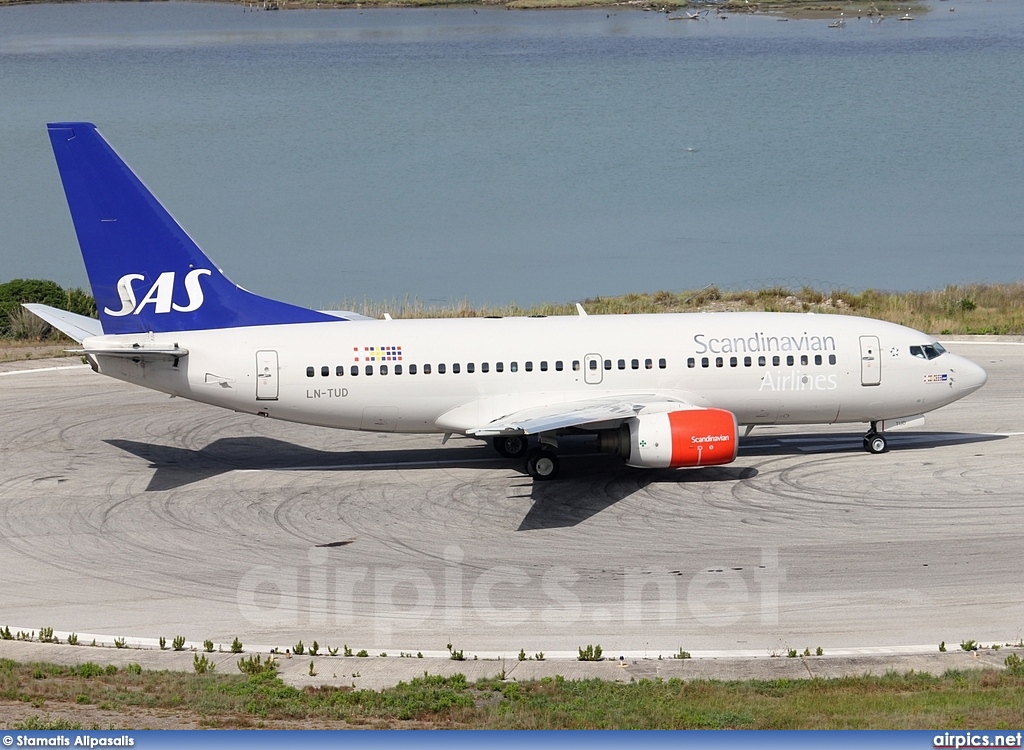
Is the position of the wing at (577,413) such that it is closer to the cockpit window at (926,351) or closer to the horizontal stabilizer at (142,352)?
the cockpit window at (926,351)

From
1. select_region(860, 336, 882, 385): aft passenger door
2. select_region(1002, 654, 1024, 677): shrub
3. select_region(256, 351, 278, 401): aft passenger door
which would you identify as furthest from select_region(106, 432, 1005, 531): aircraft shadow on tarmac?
select_region(1002, 654, 1024, 677): shrub

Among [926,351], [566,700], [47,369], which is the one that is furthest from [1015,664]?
[47,369]

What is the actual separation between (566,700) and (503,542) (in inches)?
385

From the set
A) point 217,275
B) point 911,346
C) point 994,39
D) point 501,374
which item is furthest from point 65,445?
point 994,39

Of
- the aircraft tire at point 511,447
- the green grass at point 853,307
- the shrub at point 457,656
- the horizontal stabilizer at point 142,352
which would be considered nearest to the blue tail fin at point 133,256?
the horizontal stabilizer at point 142,352

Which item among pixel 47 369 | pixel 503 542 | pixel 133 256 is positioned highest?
pixel 133 256

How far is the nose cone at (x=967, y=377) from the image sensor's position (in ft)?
123

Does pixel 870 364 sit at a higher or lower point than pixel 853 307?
lower

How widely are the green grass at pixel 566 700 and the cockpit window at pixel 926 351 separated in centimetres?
1607

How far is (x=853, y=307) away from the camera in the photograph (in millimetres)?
57812

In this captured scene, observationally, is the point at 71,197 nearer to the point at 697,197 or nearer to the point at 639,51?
the point at 697,197

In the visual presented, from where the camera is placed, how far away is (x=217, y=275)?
116 feet

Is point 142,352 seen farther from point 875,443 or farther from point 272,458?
point 875,443

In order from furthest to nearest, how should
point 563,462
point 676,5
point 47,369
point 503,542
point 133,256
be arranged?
1. point 676,5
2. point 47,369
3. point 563,462
4. point 133,256
5. point 503,542
